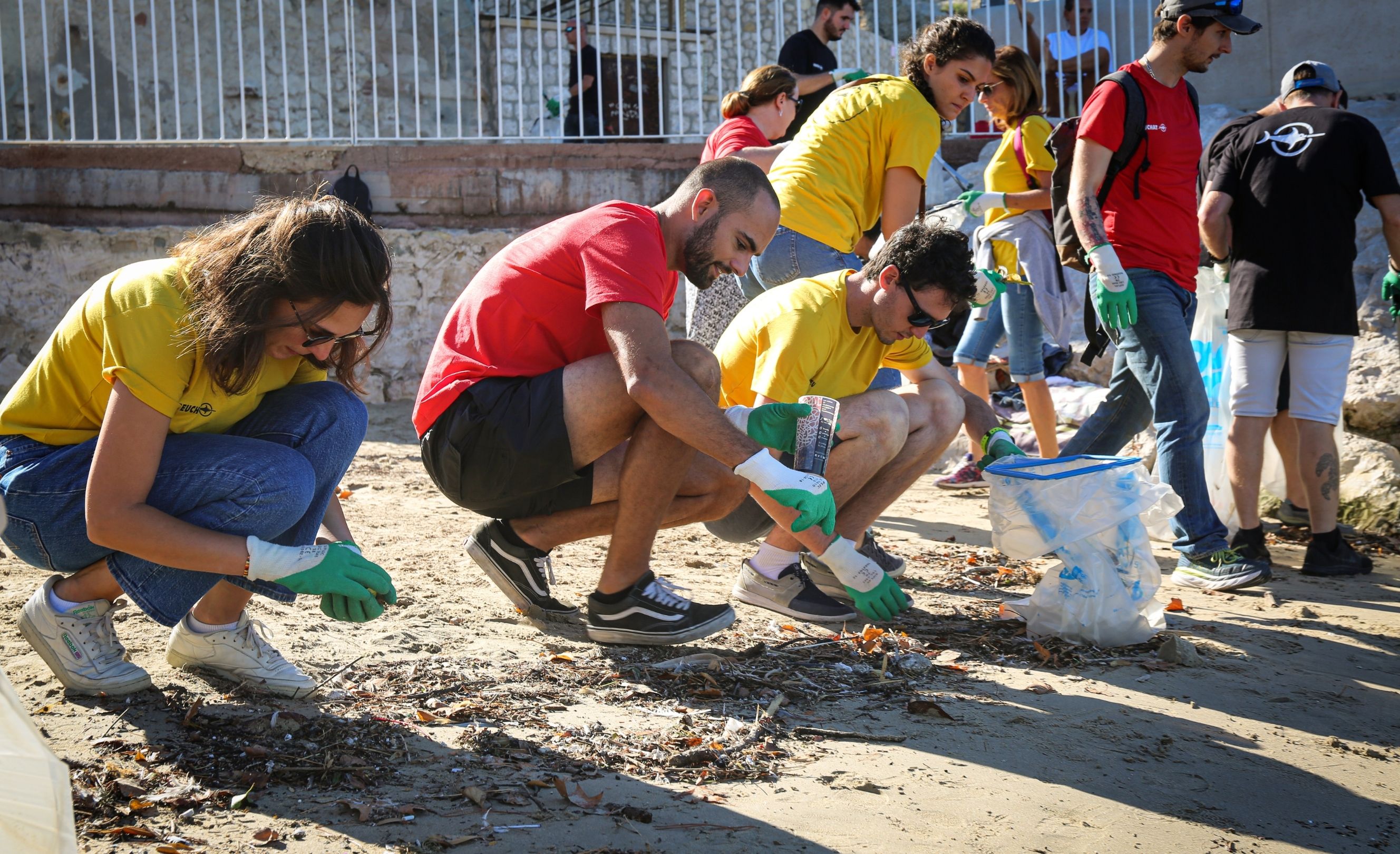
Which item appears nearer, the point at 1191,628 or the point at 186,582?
the point at 186,582

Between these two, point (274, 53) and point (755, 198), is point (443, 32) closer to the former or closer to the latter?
point (274, 53)

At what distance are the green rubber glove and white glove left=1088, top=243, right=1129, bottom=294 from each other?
8.39 ft

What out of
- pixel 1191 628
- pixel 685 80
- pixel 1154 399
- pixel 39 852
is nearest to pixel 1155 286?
pixel 1154 399

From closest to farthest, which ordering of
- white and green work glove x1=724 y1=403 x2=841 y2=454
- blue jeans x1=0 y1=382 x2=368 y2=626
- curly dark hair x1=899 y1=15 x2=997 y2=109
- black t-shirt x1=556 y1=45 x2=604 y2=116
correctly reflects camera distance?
blue jeans x1=0 y1=382 x2=368 y2=626, white and green work glove x1=724 y1=403 x2=841 y2=454, curly dark hair x1=899 y1=15 x2=997 y2=109, black t-shirt x1=556 y1=45 x2=604 y2=116

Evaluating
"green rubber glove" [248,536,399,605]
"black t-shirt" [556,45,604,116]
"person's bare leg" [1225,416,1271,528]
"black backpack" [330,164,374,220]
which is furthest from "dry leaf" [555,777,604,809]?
"black t-shirt" [556,45,604,116]

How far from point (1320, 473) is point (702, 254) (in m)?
2.55

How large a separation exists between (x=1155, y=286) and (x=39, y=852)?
138 inches

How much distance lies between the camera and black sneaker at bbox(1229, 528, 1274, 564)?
3.80 m

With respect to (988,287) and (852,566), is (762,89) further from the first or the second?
(852,566)

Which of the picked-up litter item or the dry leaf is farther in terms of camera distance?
the picked-up litter item

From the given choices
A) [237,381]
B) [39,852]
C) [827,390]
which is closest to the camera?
[39,852]

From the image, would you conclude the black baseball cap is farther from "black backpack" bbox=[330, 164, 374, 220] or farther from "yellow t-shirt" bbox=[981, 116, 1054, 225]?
"black backpack" bbox=[330, 164, 374, 220]

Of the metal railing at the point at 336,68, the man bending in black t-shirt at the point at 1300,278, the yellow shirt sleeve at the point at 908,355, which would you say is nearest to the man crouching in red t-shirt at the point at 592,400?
the yellow shirt sleeve at the point at 908,355

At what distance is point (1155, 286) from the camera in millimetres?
3699
